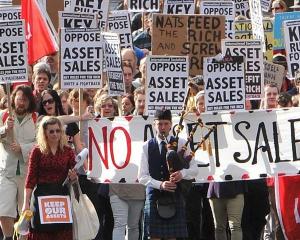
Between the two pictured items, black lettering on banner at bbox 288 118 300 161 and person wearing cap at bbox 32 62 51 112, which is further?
person wearing cap at bbox 32 62 51 112

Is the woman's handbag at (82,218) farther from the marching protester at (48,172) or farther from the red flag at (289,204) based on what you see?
the red flag at (289,204)

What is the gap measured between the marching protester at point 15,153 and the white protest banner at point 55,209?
1235 mm

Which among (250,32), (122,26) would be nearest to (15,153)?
(122,26)

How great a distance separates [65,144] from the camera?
575 inches

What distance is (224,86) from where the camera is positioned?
15828 millimetres

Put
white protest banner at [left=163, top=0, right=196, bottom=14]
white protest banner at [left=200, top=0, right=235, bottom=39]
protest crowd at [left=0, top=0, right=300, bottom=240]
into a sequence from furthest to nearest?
white protest banner at [left=163, top=0, right=196, bottom=14], white protest banner at [left=200, top=0, right=235, bottom=39], protest crowd at [left=0, top=0, right=300, bottom=240]

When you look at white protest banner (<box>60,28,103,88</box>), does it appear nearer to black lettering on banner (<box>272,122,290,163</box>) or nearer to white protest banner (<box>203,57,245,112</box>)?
white protest banner (<box>203,57,245,112</box>)

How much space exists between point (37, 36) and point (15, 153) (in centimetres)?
332

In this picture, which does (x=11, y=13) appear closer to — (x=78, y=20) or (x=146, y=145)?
(x=78, y=20)

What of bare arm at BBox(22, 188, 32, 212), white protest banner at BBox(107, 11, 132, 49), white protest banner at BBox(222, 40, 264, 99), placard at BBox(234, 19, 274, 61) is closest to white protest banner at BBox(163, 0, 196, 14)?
placard at BBox(234, 19, 274, 61)

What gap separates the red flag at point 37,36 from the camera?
18.6 meters

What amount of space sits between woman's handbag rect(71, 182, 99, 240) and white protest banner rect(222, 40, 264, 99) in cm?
293

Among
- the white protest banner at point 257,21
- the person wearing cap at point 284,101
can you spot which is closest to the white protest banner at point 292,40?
the person wearing cap at point 284,101

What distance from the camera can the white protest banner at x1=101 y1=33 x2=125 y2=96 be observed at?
16891 millimetres
